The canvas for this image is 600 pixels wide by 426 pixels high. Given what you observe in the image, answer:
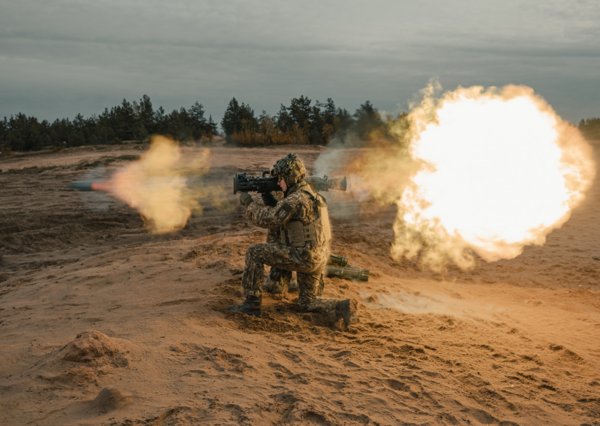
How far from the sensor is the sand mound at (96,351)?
3660 mm

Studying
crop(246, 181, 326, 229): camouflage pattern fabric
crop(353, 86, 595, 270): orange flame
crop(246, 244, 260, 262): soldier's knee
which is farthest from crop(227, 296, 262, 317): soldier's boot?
crop(353, 86, 595, 270): orange flame

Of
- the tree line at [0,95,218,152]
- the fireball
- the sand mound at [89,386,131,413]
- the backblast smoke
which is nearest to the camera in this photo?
the sand mound at [89,386,131,413]

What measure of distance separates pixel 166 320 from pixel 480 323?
13.4 feet

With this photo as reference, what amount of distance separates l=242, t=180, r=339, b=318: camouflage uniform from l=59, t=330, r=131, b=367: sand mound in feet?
5.55

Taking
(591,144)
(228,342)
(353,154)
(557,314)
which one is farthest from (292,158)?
(591,144)

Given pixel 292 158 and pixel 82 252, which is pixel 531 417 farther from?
pixel 82 252

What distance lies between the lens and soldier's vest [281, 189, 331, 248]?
17.0 ft

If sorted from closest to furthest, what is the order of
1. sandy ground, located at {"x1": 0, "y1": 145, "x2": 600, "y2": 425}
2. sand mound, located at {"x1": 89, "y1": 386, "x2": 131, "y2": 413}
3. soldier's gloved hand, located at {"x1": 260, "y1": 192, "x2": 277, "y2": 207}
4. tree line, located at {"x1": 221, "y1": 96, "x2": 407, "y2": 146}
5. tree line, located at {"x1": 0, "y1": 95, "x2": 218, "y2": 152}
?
sand mound, located at {"x1": 89, "y1": 386, "x2": 131, "y2": 413} → sandy ground, located at {"x1": 0, "y1": 145, "x2": 600, "y2": 425} → soldier's gloved hand, located at {"x1": 260, "y1": 192, "x2": 277, "y2": 207} → tree line, located at {"x1": 221, "y1": 96, "x2": 407, "y2": 146} → tree line, located at {"x1": 0, "y1": 95, "x2": 218, "y2": 152}

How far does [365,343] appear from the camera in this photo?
15.4ft

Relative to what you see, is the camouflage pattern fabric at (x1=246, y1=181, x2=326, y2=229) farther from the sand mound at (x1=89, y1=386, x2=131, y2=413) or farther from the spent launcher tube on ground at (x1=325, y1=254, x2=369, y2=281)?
the sand mound at (x1=89, y1=386, x2=131, y2=413)

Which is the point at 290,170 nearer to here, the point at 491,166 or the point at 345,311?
the point at 345,311

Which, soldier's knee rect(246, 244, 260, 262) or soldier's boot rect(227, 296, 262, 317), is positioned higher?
soldier's knee rect(246, 244, 260, 262)

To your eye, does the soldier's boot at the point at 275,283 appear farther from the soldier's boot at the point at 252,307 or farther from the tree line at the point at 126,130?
the tree line at the point at 126,130

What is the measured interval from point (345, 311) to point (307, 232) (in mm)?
1066
